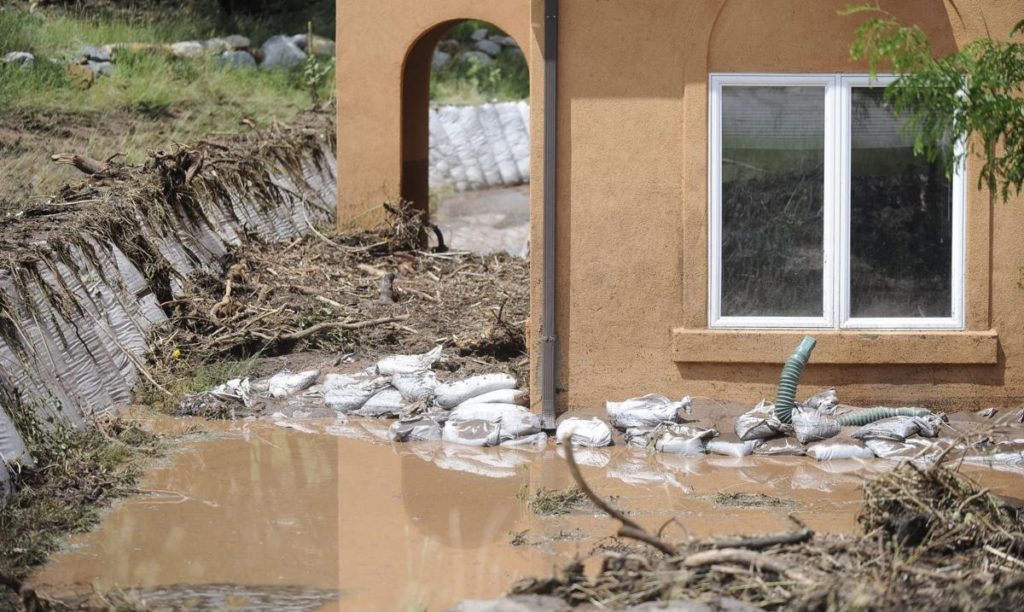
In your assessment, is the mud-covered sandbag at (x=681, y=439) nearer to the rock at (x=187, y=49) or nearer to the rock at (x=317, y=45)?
the rock at (x=187, y=49)

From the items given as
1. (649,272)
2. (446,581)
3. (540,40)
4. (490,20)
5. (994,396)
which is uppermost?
(490,20)

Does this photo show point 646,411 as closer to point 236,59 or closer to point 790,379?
point 790,379

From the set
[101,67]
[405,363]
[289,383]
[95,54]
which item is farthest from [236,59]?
[405,363]

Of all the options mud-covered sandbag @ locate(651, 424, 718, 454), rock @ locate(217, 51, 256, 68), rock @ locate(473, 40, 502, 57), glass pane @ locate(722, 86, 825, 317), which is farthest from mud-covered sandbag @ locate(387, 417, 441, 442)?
rock @ locate(473, 40, 502, 57)

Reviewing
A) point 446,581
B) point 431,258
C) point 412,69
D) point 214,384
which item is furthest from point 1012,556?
point 412,69

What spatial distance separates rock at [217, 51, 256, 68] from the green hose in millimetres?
13455

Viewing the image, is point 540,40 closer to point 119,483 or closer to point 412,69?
point 119,483

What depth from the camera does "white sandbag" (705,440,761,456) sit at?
8.80m

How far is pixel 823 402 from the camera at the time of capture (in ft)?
30.1

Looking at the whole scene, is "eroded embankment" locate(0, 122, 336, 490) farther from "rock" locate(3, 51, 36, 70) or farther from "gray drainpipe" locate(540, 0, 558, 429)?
"rock" locate(3, 51, 36, 70)

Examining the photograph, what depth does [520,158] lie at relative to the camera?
23016 mm

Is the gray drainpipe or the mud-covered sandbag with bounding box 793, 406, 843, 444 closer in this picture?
the mud-covered sandbag with bounding box 793, 406, 843, 444

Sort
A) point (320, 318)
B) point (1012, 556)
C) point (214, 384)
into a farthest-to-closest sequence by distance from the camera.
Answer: point (320, 318), point (214, 384), point (1012, 556)

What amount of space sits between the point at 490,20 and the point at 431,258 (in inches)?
108
